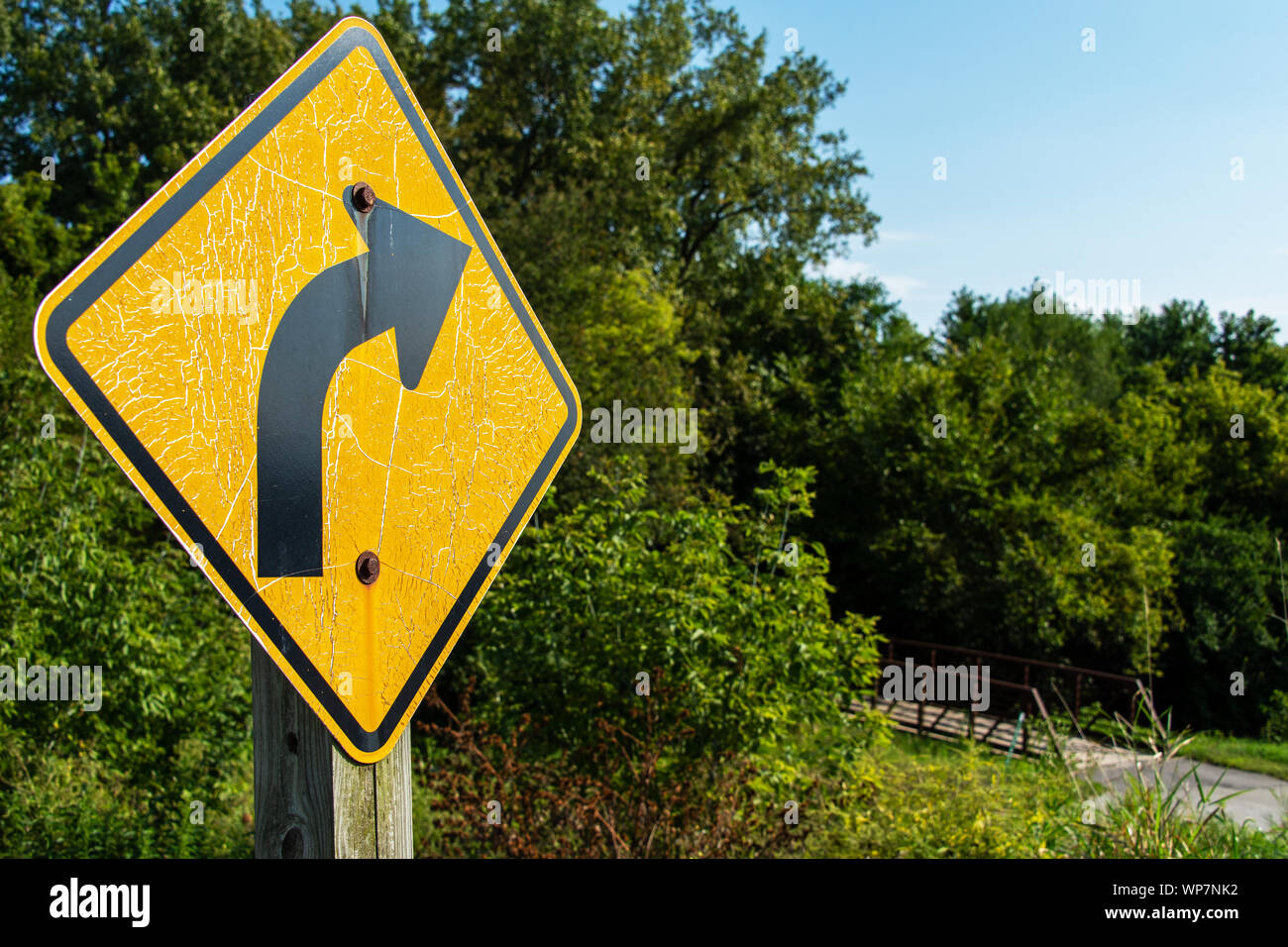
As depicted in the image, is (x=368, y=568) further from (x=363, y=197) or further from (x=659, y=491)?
(x=659, y=491)

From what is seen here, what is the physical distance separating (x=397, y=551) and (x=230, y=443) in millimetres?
312

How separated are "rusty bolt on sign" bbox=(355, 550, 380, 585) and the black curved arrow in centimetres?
7

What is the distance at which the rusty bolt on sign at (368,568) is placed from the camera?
4.71 feet

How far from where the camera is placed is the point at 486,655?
19.5ft

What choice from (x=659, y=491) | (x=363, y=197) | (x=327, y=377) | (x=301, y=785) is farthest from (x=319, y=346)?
(x=659, y=491)

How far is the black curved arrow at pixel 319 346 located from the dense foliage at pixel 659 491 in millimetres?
3565

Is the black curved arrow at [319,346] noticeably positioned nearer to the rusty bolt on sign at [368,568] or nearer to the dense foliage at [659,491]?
the rusty bolt on sign at [368,568]

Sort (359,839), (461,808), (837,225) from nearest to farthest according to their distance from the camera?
1. (359,839)
2. (461,808)
3. (837,225)

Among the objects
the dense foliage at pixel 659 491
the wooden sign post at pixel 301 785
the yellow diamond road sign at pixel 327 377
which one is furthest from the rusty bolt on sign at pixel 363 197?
the dense foliage at pixel 659 491

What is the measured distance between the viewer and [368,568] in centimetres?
145

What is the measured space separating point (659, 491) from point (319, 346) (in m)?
16.0

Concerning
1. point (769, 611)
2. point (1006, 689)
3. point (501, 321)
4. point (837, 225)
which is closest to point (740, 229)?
point (837, 225)
